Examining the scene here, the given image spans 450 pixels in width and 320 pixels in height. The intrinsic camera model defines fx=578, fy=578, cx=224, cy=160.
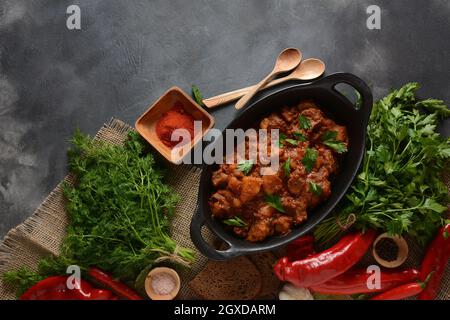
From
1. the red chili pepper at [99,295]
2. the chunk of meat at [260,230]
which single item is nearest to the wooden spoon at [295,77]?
the chunk of meat at [260,230]

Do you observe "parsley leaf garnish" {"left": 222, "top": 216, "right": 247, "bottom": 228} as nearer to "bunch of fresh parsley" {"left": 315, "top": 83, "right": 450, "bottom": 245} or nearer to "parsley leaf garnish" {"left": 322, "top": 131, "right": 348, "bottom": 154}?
"bunch of fresh parsley" {"left": 315, "top": 83, "right": 450, "bottom": 245}

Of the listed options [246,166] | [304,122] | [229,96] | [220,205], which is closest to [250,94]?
[229,96]

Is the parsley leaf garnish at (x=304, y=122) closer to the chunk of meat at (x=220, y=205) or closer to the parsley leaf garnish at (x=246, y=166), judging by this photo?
the parsley leaf garnish at (x=246, y=166)

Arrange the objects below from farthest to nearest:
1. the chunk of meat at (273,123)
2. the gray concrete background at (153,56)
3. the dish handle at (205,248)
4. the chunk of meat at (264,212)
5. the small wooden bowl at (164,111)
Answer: the gray concrete background at (153,56) → the small wooden bowl at (164,111) → the chunk of meat at (273,123) → the chunk of meat at (264,212) → the dish handle at (205,248)

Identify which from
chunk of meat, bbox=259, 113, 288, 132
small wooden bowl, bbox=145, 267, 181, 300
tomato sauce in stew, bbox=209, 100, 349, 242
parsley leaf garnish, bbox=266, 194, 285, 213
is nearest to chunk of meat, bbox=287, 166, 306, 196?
tomato sauce in stew, bbox=209, 100, 349, 242

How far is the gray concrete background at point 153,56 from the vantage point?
4949 mm

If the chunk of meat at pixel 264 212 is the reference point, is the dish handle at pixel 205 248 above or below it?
below

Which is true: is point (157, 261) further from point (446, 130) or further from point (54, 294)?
point (446, 130)

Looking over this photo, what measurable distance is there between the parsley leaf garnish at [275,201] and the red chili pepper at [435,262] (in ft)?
4.25

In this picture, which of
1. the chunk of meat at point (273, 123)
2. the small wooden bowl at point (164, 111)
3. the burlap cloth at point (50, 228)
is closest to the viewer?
the chunk of meat at point (273, 123)

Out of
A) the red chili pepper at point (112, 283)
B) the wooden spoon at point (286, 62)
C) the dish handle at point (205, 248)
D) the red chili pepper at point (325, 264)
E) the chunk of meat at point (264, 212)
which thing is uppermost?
the wooden spoon at point (286, 62)

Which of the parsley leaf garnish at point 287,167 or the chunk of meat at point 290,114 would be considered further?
the chunk of meat at point 290,114

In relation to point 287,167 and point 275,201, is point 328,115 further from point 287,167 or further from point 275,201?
point 275,201

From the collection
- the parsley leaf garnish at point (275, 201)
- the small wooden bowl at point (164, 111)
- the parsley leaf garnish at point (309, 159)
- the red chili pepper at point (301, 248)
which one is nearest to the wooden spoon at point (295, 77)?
the small wooden bowl at point (164, 111)
